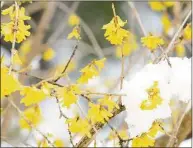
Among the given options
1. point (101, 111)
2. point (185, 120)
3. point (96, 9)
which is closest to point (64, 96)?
point (101, 111)

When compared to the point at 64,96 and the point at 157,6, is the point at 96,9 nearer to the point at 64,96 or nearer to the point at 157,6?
the point at 157,6

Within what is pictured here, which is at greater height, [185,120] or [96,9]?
[96,9]

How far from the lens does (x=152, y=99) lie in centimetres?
91

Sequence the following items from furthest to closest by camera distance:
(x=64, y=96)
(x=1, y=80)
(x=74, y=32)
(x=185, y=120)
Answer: (x=185, y=120), (x=74, y=32), (x=64, y=96), (x=1, y=80)

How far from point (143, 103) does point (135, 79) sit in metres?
0.10

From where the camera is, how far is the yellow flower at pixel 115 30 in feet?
3.09

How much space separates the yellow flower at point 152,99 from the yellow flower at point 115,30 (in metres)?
0.12

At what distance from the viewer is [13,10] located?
0.97 m

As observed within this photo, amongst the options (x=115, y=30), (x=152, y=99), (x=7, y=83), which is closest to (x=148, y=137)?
(x=152, y=99)

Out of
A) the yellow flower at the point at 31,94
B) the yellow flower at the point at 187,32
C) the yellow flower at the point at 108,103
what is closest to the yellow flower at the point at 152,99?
the yellow flower at the point at 108,103

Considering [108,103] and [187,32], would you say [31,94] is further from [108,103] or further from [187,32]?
[187,32]

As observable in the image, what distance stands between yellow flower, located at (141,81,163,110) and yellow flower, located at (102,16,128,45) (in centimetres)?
12

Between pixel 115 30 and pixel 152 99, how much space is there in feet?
0.54

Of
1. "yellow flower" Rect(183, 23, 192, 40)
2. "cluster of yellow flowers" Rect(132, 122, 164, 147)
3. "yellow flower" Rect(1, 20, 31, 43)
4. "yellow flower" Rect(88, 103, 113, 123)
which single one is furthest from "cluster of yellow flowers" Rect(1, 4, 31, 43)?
"yellow flower" Rect(183, 23, 192, 40)
